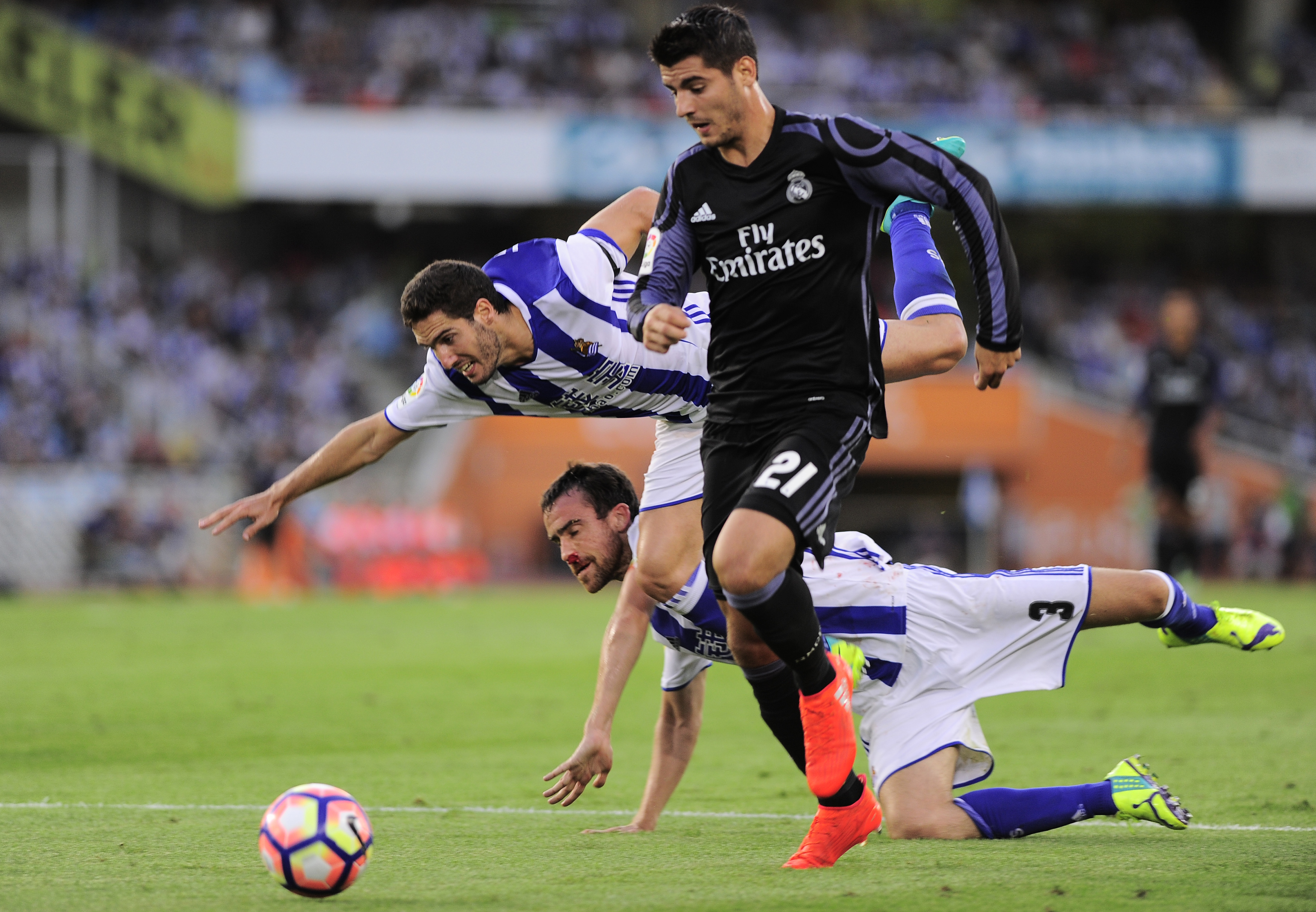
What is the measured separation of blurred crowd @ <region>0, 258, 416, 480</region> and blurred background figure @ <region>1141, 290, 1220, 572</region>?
1251cm

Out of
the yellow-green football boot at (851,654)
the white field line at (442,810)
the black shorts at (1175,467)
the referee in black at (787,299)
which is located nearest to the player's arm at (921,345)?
the referee in black at (787,299)

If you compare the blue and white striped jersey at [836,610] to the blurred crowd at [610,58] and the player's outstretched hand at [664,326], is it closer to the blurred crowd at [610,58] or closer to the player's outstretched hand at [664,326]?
the player's outstretched hand at [664,326]

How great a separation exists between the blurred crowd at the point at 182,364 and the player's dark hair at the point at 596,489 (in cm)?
1738

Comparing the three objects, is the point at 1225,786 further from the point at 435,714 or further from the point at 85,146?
the point at 85,146

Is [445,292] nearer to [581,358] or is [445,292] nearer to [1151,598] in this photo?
[581,358]

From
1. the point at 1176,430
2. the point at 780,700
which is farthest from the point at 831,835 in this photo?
the point at 1176,430

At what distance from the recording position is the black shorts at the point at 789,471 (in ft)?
15.7

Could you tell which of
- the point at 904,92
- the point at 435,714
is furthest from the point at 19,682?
the point at 904,92

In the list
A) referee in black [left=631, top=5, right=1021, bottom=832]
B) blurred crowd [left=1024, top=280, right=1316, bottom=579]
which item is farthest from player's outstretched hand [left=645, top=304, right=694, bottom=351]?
blurred crowd [left=1024, top=280, right=1316, bottom=579]

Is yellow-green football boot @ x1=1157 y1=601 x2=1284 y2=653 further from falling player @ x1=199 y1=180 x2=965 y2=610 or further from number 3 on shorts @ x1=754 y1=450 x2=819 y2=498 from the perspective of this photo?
number 3 on shorts @ x1=754 y1=450 x2=819 y2=498

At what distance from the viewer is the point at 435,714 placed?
32.0 feet

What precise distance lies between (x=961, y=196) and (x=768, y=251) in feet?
2.03

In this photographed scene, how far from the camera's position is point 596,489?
573 centimetres

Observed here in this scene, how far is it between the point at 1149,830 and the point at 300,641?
34.3ft
